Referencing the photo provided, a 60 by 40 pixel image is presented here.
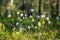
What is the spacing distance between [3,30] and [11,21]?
41 centimetres

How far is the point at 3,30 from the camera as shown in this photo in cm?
643

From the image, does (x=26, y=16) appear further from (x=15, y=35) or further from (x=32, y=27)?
(x=15, y=35)

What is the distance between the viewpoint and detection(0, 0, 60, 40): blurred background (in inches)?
251

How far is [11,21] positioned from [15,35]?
Answer: 0.61m

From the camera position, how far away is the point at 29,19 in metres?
6.85

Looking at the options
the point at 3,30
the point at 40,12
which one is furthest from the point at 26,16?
the point at 3,30

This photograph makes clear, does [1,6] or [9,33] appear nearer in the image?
[9,33]

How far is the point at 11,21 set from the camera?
6734 millimetres

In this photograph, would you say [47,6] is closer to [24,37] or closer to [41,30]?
[41,30]

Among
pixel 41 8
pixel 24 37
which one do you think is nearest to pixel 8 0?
pixel 41 8

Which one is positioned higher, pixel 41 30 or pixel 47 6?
pixel 47 6

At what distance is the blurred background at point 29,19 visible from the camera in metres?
6.36

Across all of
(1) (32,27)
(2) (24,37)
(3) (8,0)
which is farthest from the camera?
(3) (8,0)

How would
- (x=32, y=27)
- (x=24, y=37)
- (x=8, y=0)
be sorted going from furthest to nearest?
(x=8, y=0) → (x=32, y=27) → (x=24, y=37)
